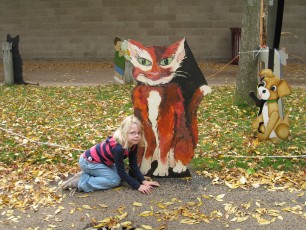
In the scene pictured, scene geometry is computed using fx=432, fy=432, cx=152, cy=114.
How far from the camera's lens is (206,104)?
8703mm

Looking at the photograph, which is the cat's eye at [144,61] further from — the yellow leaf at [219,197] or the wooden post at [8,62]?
the wooden post at [8,62]

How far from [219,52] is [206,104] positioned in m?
7.68

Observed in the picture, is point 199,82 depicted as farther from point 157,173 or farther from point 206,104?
point 206,104

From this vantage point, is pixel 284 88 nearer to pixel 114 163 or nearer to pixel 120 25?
pixel 114 163

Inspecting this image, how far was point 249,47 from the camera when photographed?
309 inches

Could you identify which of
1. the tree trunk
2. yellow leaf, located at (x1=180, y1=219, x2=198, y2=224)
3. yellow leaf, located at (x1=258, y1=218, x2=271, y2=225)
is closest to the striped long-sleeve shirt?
yellow leaf, located at (x1=180, y1=219, x2=198, y2=224)

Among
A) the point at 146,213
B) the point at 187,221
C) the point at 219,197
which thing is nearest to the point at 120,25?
the point at 219,197

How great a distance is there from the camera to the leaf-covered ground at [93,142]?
4.91m

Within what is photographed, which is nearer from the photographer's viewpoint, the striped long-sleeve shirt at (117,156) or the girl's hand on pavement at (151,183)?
the striped long-sleeve shirt at (117,156)

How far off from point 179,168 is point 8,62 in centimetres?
772

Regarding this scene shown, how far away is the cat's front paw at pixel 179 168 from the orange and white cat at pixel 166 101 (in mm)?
11

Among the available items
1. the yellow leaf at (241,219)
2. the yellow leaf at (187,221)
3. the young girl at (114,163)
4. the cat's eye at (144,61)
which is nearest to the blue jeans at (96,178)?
the young girl at (114,163)

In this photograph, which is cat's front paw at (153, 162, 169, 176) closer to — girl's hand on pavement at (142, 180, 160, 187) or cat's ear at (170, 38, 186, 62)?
girl's hand on pavement at (142, 180, 160, 187)

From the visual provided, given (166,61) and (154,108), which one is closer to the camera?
(166,61)
